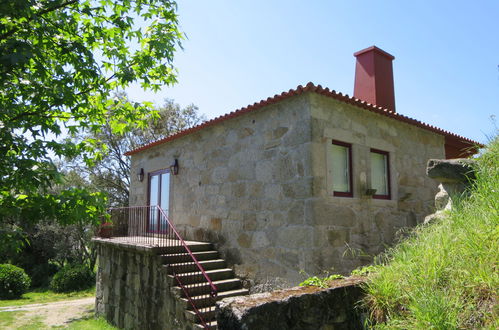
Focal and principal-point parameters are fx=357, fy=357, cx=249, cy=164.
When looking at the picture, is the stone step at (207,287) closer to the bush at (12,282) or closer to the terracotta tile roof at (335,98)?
the terracotta tile roof at (335,98)

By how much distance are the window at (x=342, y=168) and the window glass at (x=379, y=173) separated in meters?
0.74

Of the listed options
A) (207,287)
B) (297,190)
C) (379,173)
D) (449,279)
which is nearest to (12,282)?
(207,287)

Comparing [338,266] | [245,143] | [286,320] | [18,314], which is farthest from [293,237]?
[18,314]

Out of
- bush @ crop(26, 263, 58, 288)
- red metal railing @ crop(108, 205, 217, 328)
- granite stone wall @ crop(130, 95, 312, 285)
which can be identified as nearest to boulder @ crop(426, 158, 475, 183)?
granite stone wall @ crop(130, 95, 312, 285)

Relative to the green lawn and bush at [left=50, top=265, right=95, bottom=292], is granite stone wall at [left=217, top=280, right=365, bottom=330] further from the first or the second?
bush at [left=50, top=265, right=95, bottom=292]

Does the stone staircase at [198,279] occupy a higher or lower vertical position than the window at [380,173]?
lower

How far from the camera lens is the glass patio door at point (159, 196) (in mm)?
8672

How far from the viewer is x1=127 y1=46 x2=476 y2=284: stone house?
5.55 meters

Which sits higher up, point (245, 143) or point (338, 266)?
point (245, 143)

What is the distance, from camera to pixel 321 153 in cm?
564

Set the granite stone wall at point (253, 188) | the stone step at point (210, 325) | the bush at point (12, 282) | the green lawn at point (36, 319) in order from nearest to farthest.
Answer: the stone step at point (210, 325)
the granite stone wall at point (253, 188)
the green lawn at point (36, 319)
the bush at point (12, 282)

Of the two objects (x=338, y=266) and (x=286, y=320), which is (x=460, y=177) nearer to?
(x=338, y=266)

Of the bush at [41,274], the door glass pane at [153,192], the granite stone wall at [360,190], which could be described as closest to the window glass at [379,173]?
the granite stone wall at [360,190]

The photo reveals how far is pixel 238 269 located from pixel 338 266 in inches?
74.8
